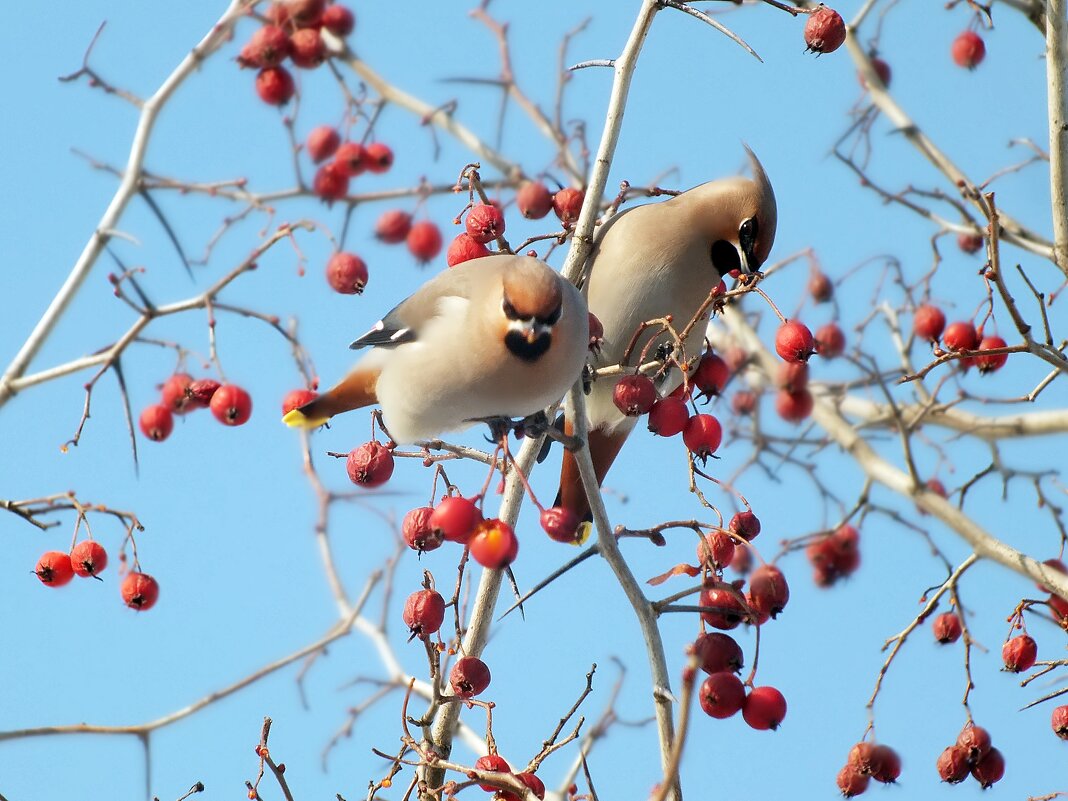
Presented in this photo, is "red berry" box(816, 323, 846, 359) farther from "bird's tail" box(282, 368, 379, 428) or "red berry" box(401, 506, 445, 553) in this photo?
"red berry" box(401, 506, 445, 553)

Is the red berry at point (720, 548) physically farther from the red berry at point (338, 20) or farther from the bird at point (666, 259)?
the red berry at point (338, 20)

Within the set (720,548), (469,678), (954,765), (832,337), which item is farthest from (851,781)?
(832,337)

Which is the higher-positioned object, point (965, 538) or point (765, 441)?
point (765, 441)

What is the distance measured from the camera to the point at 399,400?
10.2 ft

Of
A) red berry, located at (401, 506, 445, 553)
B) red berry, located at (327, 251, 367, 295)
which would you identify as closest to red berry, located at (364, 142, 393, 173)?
red berry, located at (327, 251, 367, 295)

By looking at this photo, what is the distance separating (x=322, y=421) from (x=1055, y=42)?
1.96 m

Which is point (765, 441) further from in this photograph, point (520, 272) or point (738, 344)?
point (520, 272)

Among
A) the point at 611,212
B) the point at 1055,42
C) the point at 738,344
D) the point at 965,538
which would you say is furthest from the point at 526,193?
the point at 738,344

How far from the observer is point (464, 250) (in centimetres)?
302

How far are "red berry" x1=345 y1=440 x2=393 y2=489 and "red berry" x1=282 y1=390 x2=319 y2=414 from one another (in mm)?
572

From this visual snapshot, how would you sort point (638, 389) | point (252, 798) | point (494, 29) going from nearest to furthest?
point (252, 798) → point (638, 389) → point (494, 29)

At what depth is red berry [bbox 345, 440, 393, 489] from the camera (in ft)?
9.16

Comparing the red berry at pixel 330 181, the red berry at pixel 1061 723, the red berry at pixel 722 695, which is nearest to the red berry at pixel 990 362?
the red berry at pixel 1061 723

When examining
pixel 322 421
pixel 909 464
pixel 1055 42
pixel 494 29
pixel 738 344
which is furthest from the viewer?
pixel 738 344
